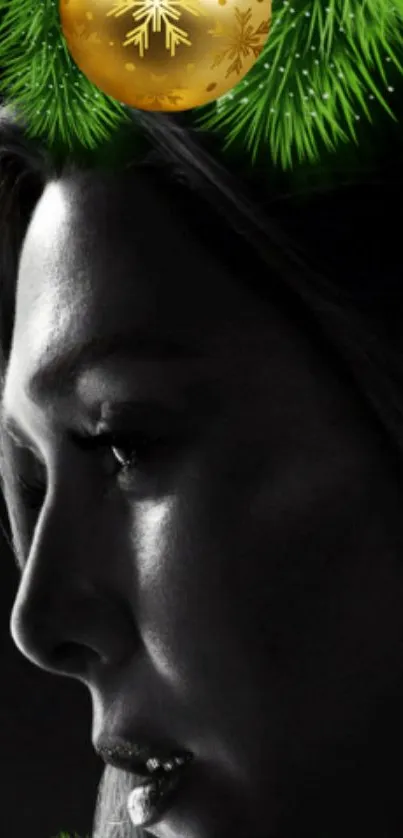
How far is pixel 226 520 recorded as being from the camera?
707 millimetres

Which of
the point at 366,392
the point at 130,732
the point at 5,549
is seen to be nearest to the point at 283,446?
the point at 366,392

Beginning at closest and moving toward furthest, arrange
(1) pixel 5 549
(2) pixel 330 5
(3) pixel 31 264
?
(2) pixel 330 5 → (3) pixel 31 264 → (1) pixel 5 549

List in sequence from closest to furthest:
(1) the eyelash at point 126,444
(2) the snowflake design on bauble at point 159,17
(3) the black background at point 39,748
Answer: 1. (2) the snowflake design on bauble at point 159,17
2. (1) the eyelash at point 126,444
3. (3) the black background at point 39,748

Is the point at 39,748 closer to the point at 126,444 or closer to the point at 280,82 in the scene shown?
the point at 126,444

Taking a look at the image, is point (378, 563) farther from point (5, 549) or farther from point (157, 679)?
point (5, 549)

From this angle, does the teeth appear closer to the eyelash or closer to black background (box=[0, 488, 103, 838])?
the eyelash

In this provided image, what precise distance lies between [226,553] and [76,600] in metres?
0.07

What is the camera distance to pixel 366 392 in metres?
0.70

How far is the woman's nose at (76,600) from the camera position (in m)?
0.73

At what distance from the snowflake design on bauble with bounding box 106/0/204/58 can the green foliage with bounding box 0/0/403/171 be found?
2.3 inches

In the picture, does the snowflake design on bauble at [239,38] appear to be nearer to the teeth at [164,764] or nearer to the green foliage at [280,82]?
the green foliage at [280,82]

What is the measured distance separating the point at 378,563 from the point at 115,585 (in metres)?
0.12

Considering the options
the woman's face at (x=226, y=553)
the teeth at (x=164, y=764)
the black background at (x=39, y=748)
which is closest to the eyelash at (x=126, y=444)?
the woman's face at (x=226, y=553)

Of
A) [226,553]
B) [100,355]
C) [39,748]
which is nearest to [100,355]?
[100,355]
